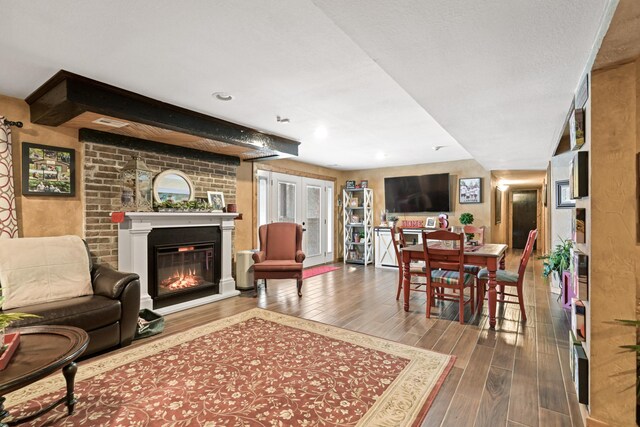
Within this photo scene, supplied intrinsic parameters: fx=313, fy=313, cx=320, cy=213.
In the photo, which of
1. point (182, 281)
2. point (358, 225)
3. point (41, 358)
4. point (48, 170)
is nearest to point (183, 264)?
point (182, 281)

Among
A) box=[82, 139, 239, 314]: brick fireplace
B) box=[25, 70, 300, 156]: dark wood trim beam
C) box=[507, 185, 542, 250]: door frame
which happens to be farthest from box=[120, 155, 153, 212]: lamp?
box=[507, 185, 542, 250]: door frame

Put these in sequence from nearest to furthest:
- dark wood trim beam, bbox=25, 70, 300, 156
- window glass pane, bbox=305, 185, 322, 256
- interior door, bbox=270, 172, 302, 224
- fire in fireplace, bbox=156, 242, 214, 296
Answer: dark wood trim beam, bbox=25, 70, 300, 156, fire in fireplace, bbox=156, 242, 214, 296, interior door, bbox=270, 172, 302, 224, window glass pane, bbox=305, 185, 322, 256

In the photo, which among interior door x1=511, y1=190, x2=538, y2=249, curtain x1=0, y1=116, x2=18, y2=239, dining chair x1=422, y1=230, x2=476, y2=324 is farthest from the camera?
interior door x1=511, y1=190, x2=538, y2=249

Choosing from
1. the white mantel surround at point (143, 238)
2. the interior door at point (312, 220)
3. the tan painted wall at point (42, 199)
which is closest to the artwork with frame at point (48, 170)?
the tan painted wall at point (42, 199)

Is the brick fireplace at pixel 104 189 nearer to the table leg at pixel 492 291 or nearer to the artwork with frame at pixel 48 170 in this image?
the artwork with frame at pixel 48 170

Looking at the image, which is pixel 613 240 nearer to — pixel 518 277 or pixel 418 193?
pixel 518 277

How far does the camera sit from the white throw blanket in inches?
99.1

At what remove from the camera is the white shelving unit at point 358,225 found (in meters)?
7.09

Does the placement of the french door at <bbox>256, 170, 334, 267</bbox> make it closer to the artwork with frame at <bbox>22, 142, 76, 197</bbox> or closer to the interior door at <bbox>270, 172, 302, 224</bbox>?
the interior door at <bbox>270, 172, 302, 224</bbox>

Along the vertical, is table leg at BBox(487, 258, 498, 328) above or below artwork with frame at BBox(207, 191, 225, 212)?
below

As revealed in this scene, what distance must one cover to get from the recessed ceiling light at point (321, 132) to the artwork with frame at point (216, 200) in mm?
1660

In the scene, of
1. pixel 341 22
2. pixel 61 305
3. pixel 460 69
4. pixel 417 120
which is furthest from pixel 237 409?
pixel 417 120

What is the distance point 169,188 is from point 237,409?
298cm

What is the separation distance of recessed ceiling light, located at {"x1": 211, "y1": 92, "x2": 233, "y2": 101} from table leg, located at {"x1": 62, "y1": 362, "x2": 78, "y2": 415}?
7.36 ft
